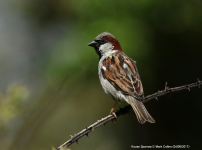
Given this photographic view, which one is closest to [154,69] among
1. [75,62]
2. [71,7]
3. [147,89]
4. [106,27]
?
[147,89]

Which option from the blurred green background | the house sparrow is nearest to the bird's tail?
the house sparrow

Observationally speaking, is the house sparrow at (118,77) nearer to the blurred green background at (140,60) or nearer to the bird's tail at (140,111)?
the bird's tail at (140,111)

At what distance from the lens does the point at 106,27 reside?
480 cm

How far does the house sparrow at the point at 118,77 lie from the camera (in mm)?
3019

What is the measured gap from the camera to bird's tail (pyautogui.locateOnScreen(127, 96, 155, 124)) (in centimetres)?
279

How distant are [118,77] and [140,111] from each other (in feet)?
2.18

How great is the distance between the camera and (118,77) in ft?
11.2

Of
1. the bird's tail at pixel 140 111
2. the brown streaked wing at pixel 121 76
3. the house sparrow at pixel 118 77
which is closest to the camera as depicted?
the bird's tail at pixel 140 111

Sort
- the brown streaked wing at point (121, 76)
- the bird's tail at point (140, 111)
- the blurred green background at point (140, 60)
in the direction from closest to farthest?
the bird's tail at point (140, 111) → the brown streaked wing at point (121, 76) → the blurred green background at point (140, 60)

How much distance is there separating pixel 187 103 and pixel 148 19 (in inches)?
68.9

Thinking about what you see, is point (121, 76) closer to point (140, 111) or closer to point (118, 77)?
point (118, 77)

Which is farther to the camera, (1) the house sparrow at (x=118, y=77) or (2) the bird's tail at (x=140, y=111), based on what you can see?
(1) the house sparrow at (x=118, y=77)

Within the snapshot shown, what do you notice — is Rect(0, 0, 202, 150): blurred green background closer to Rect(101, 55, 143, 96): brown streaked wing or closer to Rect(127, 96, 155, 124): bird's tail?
Rect(101, 55, 143, 96): brown streaked wing

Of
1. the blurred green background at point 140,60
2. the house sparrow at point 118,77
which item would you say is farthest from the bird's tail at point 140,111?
the blurred green background at point 140,60
